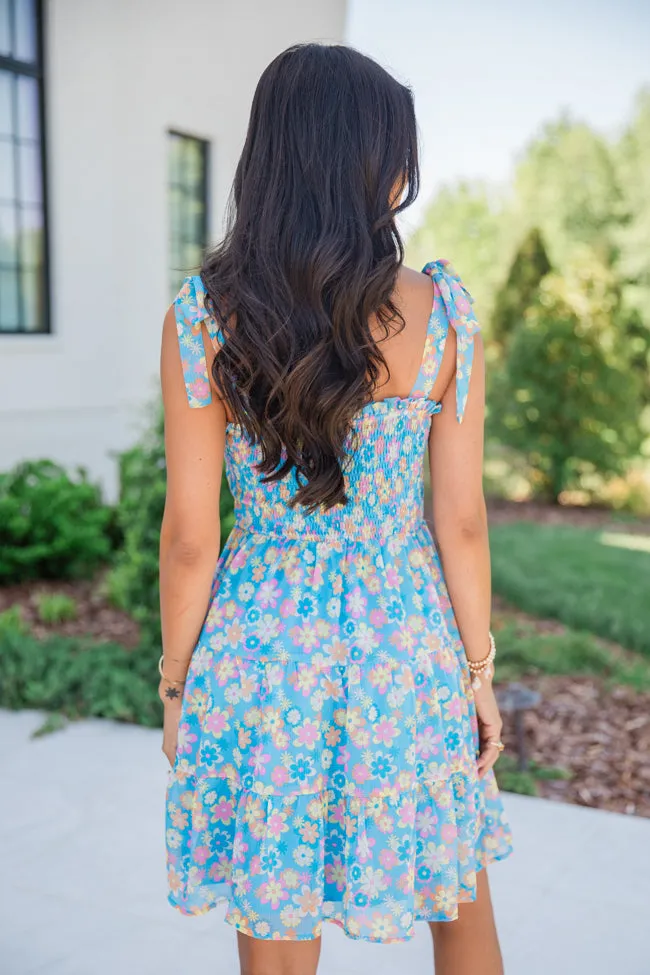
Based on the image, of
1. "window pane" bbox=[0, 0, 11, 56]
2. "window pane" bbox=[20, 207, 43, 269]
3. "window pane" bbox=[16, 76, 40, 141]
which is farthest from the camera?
"window pane" bbox=[20, 207, 43, 269]

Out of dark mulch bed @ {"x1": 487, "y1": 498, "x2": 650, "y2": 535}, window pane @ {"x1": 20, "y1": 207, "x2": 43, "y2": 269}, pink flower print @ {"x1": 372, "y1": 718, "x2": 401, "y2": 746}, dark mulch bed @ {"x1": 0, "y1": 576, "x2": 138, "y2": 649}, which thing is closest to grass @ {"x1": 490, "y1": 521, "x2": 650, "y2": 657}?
dark mulch bed @ {"x1": 487, "y1": 498, "x2": 650, "y2": 535}

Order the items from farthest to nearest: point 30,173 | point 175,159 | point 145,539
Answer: point 175,159 → point 30,173 → point 145,539

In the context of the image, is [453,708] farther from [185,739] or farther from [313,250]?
[313,250]

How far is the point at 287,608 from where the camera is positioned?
59.4 inches

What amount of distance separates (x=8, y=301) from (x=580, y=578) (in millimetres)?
4294

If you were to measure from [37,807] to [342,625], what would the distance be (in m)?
2.03

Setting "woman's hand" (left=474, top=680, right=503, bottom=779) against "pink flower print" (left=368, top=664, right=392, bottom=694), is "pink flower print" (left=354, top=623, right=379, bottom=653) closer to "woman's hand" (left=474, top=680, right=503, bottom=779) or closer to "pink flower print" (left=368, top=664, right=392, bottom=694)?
"pink flower print" (left=368, top=664, right=392, bottom=694)

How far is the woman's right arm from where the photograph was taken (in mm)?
1554

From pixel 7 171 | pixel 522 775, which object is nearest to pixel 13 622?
pixel 522 775

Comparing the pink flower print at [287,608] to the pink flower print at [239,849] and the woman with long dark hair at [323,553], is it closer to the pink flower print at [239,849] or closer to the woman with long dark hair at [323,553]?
the woman with long dark hair at [323,553]

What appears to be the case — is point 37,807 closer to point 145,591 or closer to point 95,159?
point 145,591

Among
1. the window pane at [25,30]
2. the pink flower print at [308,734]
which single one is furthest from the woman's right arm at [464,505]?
the window pane at [25,30]

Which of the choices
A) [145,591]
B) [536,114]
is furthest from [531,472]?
[536,114]

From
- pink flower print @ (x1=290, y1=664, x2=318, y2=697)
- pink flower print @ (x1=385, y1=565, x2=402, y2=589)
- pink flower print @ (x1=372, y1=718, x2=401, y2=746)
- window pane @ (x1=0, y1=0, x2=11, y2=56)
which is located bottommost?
pink flower print @ (x1=372, y1=718, x2=401, y2=746)
